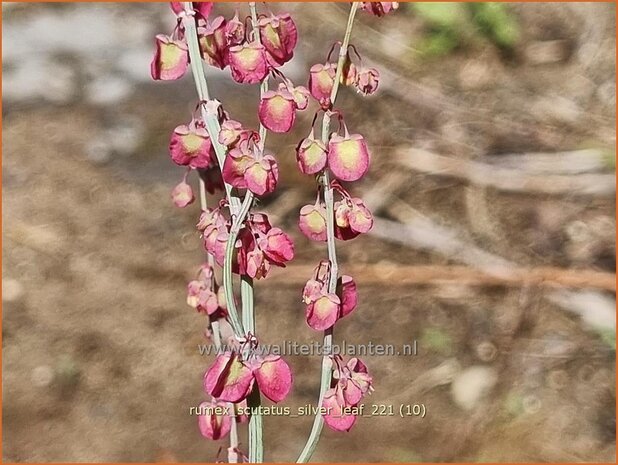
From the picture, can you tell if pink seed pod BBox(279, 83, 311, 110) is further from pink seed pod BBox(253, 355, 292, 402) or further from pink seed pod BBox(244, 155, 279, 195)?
pink seed pod BBox(253, 355, 292, 402)

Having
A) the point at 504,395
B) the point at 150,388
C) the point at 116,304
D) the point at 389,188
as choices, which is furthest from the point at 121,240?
the point at 504,395

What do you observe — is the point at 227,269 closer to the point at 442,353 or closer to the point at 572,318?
the point at 442,353

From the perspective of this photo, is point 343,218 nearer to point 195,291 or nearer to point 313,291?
point 313,291

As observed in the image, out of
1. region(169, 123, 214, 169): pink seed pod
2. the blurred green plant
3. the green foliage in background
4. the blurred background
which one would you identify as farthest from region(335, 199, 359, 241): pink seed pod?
the green foliage in background

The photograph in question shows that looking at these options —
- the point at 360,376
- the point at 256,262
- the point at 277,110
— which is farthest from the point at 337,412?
the point at 277,110

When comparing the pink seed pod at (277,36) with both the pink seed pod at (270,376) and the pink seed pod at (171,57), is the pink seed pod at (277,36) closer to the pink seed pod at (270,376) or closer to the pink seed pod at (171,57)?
the pink seed pod at (171,57)

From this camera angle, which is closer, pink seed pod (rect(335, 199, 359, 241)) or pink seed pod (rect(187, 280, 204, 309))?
pink seed pod (rect(335, 199, 359, 241))
